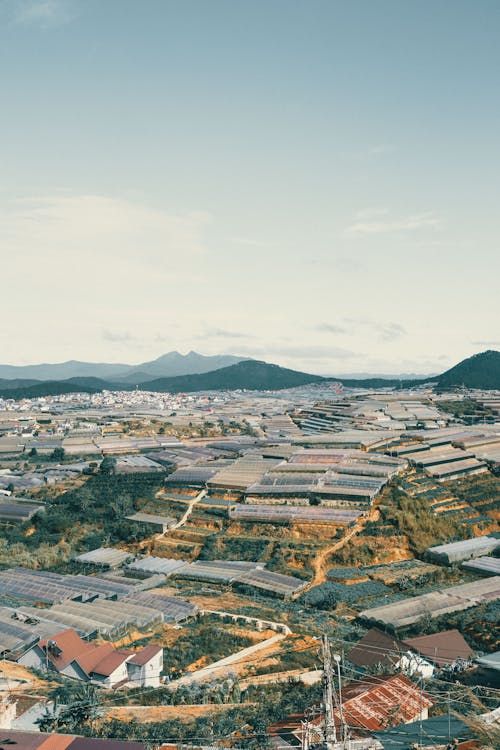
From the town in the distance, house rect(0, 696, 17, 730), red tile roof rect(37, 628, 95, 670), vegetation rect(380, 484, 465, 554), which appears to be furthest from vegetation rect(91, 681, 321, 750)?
vegetation rect(380, 484, 465, 554)

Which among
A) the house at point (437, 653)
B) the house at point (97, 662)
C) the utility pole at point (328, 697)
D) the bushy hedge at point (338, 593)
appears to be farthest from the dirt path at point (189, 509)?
the utility pole at point (328, 697)

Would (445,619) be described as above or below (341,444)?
below

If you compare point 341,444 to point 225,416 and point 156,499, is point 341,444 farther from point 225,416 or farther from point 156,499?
point 225,416

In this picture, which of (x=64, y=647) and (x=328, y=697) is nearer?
(x=328, y=697)

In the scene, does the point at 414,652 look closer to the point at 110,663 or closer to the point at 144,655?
the point at 144,655

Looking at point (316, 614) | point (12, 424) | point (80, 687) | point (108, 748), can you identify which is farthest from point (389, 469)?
point (12, 424)

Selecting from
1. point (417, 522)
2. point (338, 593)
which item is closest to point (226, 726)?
point (338, 593)
